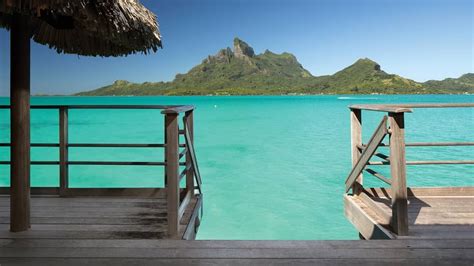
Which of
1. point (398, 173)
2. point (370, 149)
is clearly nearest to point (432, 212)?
point (370, 149)

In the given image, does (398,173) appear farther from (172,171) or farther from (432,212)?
(172,171)

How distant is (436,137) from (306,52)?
4912 inches

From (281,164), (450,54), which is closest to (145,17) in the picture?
(281,164)

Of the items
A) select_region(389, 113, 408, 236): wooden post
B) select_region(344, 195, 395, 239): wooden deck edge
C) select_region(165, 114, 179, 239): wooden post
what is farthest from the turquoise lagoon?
select_region(389, 113, 408, 236): wooden post

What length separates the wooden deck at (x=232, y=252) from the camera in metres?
2.06

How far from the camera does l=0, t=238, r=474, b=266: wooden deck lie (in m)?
2.06

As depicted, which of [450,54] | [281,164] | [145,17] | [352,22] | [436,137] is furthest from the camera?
[352,22]

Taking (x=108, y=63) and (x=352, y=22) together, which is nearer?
(x=352, y=22)

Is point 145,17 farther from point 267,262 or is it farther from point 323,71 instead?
point 323,71

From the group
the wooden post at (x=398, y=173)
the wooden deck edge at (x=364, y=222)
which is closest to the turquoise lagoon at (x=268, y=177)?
the wooden deck edge at (x=364, y=222)

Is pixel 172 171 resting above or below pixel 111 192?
above

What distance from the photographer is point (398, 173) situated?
8.59 feet

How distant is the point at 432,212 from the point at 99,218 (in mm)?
2921

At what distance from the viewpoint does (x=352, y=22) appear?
88.1 meters
